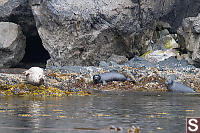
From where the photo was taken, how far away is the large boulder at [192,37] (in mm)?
31828

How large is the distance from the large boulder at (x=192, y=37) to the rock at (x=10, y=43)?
1378cm

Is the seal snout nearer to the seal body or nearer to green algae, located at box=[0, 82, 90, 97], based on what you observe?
A: green algae, located at box=[0, 82, 90, 97]

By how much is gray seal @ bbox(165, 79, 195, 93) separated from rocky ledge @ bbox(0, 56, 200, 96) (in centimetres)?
46

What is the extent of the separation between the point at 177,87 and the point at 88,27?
12803 mm

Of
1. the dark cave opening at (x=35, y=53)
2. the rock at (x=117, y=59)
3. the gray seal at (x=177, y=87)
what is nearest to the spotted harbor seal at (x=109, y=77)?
the gray seal at (x=177, y=87)

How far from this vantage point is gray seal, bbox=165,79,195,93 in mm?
22970

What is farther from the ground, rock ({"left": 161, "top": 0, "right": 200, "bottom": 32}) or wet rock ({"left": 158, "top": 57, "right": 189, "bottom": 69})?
rock ({"left": 161, "top": 0, "right": 200, "bottom": 32})

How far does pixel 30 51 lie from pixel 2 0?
9.06 metres

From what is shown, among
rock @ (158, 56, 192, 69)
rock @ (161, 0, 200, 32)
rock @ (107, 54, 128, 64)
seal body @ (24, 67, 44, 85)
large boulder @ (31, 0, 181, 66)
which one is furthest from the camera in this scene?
rock @ (161, 0, 200, 32)

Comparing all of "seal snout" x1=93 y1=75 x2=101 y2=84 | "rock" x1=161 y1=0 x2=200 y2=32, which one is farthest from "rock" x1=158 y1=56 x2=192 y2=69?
"rock" x1=161 y1=0 x2=200 y2=32

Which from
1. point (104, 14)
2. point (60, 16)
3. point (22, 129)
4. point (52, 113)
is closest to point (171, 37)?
point (104, 14)

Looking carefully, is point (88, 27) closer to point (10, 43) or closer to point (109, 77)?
point (10, 43)

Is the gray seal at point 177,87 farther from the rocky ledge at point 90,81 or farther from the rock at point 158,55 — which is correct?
the rock at point 158,55

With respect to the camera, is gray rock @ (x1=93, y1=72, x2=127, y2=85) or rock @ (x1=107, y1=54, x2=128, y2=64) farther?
rock @ (x1=107, y1=54, x2=128, y2=64)
